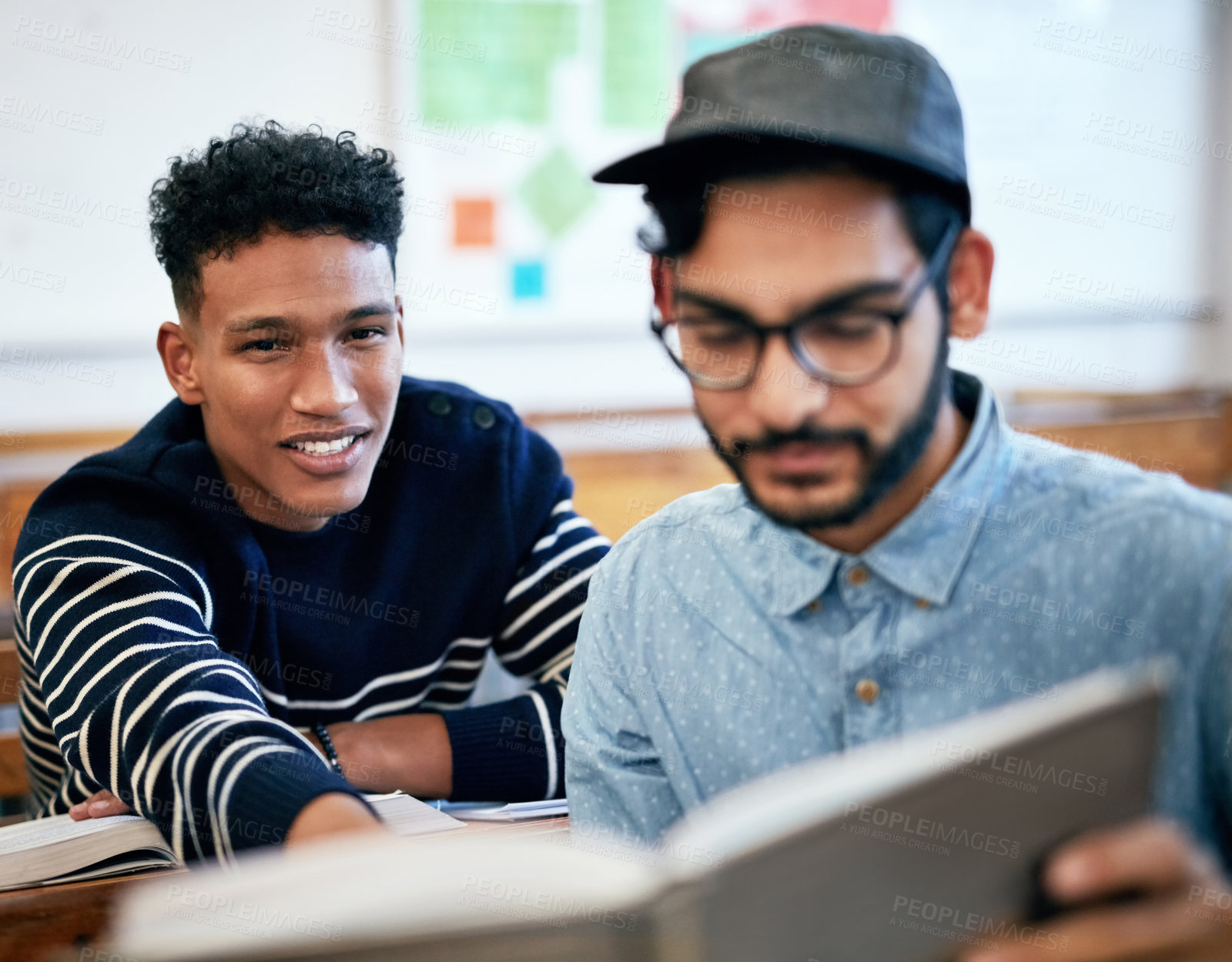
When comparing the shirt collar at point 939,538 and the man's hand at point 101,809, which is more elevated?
the shirt collar at point 939,538

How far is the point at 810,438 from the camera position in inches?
33.4

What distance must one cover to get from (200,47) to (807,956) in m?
2.71

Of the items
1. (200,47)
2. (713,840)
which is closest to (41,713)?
(713,840)

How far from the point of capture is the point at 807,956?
62 cm

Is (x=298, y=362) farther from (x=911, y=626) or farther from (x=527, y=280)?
(x=527, y=280)

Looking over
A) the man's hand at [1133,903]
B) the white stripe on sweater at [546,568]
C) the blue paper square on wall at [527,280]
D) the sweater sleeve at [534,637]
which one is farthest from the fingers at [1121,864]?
the blue paper square on wall at [527,280]

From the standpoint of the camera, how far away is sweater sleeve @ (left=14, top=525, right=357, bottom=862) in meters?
1.03

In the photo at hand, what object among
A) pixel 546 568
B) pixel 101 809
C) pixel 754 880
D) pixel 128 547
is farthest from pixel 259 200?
pixel 754 880

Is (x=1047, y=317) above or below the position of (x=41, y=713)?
above

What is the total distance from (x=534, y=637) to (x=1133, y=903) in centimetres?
96

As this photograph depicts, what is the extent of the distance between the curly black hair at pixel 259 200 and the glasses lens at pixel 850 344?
0.72 m

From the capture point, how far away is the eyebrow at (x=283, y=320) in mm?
1341

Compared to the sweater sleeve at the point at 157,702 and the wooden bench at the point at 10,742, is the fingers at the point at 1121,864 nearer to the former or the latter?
the sweater sleeve at the point at 157,702

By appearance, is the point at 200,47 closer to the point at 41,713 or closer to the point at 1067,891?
the point at 41,713
